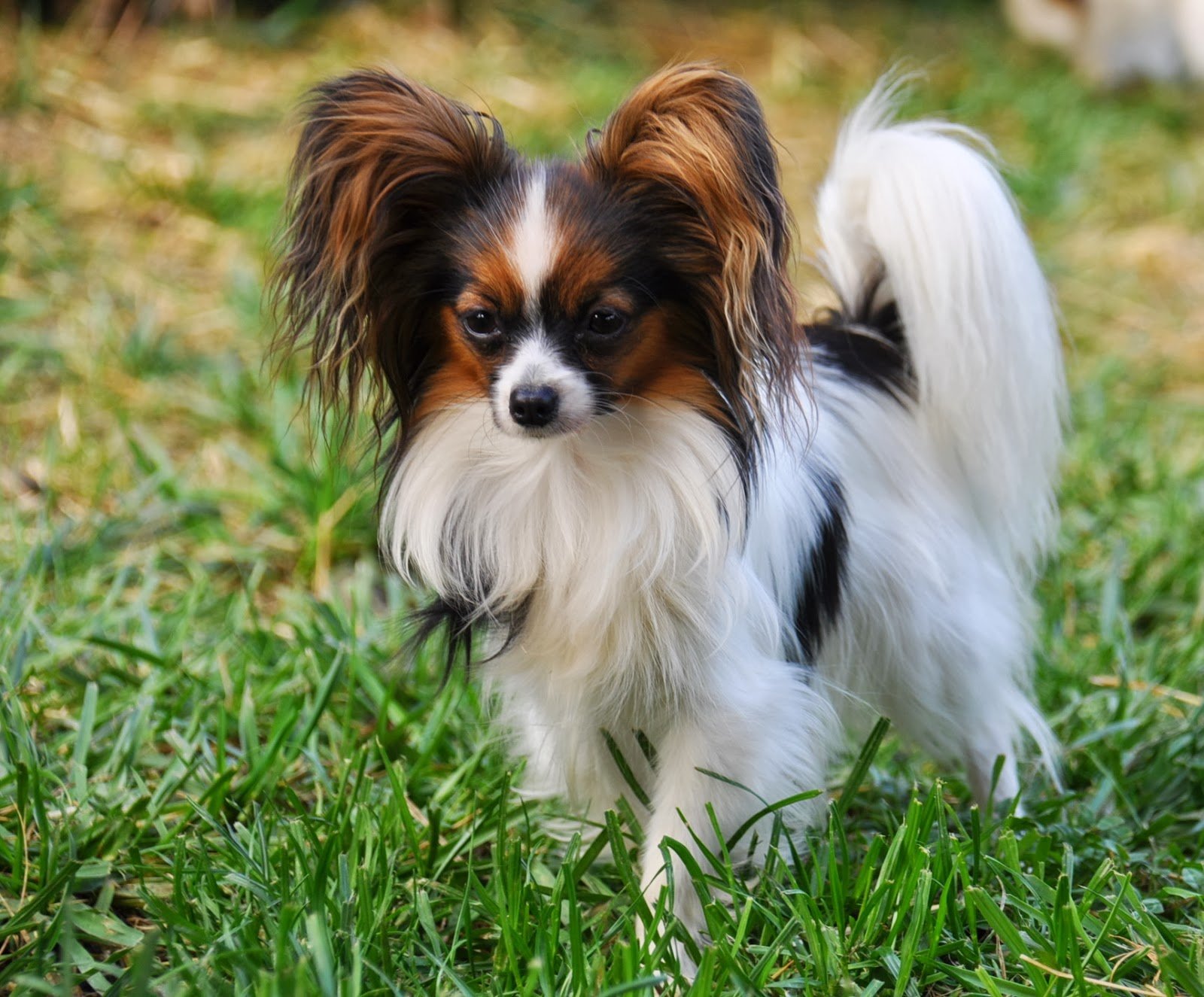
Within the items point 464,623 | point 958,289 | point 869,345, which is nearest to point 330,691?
point 464,623

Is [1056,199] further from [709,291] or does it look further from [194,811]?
[194,811]

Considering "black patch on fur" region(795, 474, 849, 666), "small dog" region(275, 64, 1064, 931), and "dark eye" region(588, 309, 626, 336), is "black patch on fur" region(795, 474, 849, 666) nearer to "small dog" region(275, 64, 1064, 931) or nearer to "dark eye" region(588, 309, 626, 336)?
"small dog" region(275, 64, 1064, 931)

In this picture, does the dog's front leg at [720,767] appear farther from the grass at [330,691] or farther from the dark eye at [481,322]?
the dark eye at [481,322]

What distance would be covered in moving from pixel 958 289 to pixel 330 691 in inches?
64.1

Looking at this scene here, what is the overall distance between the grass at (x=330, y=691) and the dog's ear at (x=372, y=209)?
443 millimetres

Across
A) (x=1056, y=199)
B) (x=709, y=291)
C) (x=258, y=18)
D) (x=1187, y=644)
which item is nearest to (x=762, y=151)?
(x=709, y=291)

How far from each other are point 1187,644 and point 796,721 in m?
1.55

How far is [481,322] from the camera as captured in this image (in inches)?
92.5

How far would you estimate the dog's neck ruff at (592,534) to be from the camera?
93.4 inches

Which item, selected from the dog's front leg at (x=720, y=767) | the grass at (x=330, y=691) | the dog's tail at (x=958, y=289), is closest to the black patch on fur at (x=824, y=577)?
the dog's front leg at (x=720, y=767)

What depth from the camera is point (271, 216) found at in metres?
5.80

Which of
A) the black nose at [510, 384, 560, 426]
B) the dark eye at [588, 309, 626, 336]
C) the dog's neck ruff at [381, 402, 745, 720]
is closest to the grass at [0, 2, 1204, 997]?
the dog's neck ruff at [381, 402, 745, 720]

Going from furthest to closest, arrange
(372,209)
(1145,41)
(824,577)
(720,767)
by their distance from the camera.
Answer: (1145,41) < (824,577) < (720,767) < (372,209)

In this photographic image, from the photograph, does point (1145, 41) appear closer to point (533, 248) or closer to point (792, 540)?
point (792, 540)
